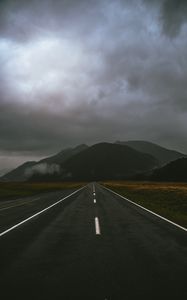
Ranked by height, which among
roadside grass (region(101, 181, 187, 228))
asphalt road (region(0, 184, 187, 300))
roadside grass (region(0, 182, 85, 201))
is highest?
roadside grass (region(0, 182, 85, 201))

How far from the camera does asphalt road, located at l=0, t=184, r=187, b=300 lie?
5770mm

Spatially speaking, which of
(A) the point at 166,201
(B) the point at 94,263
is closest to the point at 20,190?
(A) the point at 166,201

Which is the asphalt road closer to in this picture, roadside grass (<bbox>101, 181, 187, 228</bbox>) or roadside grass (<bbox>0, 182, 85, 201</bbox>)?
roadside grass (<bbox>101, 181, 187, 228</bbox>)

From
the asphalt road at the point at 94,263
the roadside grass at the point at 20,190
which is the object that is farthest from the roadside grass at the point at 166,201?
the roadside grass at the point at 20,190

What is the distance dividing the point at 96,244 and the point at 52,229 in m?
3.63

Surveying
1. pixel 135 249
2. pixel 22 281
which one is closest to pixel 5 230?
pixel 135 249

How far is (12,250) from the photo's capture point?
9141 mm

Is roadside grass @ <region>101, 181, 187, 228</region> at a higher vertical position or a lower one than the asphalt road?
higher

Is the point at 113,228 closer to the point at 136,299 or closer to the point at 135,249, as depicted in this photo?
the point at 135,249

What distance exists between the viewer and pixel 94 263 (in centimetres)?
768

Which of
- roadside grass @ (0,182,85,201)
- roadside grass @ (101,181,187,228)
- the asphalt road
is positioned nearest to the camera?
the asphalt road

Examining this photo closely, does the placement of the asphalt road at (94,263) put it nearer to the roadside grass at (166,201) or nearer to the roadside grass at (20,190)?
the roadside grass at (166,201)

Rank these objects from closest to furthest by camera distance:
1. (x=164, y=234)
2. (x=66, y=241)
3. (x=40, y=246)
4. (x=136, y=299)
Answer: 1. (x=136, y=299)
2. (x=40, y=246)
3. (x=66, y=241)
4. (x=164, y=234)

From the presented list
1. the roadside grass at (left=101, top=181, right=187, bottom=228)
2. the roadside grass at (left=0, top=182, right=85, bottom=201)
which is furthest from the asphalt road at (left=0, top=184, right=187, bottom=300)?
the roadside grass at (left=0, top=182, right=85, bottom=201)
